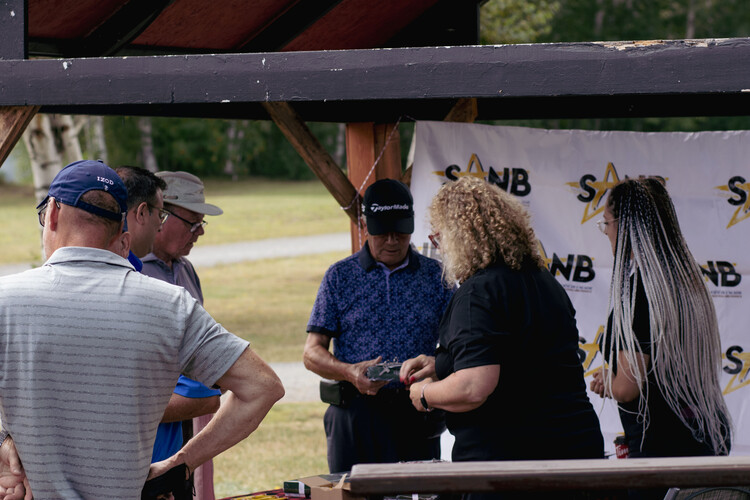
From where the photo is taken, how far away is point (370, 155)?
5309 mm

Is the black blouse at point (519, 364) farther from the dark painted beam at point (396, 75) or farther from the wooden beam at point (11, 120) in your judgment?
the wooden beam at point (11, 120)

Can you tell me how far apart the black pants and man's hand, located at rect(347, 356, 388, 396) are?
0.17 m

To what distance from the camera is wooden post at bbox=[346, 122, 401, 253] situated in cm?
520

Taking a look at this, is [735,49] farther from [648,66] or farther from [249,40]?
[249,40]

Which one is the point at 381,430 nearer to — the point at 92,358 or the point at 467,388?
the point at 467,388

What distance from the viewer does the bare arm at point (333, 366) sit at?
147 inches

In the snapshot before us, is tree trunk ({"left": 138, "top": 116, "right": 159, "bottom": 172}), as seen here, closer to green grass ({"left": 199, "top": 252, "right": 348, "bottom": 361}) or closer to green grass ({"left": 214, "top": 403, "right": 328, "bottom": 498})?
green grass ({"left": 199, "top": 252, "right": 348, "bottom": 361})

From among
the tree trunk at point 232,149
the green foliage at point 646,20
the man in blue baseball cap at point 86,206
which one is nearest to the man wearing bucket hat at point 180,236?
the man in blue baseball cap at point 86,206

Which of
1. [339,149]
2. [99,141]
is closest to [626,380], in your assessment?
[99,141]

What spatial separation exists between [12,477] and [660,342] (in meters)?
1.91

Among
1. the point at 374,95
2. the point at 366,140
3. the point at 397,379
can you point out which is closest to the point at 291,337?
the point at 366,140

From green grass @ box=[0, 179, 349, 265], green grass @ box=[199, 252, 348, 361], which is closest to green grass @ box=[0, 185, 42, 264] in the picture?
green grass @ box=[0, 179, 349, 265]

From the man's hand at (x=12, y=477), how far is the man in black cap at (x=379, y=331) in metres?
1.75

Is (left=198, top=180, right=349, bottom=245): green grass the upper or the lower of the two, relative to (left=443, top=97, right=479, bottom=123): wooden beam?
upper
